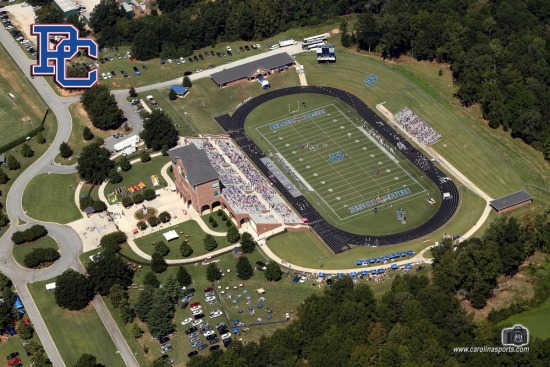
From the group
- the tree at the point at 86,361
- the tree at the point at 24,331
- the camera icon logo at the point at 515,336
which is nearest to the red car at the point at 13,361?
the tree at the point at 24,331

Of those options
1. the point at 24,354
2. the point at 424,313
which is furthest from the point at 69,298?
the point at 424,313

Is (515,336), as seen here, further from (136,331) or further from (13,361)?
(13,361)

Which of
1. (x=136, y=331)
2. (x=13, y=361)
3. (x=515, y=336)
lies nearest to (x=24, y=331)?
(x=13, y=361)

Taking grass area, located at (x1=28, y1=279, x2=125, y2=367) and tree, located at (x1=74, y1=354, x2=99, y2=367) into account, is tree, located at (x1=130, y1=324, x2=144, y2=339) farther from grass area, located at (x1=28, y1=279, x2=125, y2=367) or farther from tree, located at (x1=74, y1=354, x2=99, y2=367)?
tree, located at (x1=74, y1=354, x2=99, y2=367)

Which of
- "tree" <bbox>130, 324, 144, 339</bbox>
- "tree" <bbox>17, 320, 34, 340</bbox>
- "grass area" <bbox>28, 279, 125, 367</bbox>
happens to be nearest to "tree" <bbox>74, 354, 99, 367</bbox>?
"grass area" <bbox>28, 279, 125, 367</bbox>

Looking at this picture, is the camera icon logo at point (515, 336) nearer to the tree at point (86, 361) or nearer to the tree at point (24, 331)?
the tree at point (86, 361)
